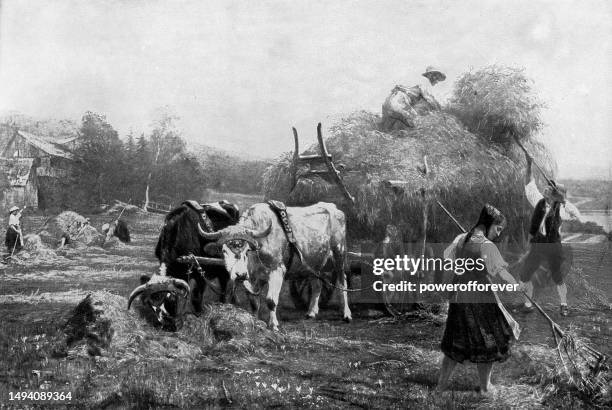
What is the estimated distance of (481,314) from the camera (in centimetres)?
482

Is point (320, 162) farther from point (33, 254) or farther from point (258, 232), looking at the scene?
point (33, 254)

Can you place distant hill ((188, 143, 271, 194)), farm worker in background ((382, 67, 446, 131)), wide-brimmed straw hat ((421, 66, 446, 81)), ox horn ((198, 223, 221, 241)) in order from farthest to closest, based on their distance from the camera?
1. distant hill ((188, 143, 271, 194))
2. wide-brimmed straw hat ((421, 66, 446, 81))
3. farm worker in background ((382, 67, 446, 131))
4. ox horn ((198, 223, 221, 241))

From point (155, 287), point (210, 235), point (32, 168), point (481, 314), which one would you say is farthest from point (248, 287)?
point (32, 168)

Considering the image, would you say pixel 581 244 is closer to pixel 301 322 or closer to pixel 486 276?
pixel 486 276

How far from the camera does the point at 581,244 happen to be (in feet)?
18.8

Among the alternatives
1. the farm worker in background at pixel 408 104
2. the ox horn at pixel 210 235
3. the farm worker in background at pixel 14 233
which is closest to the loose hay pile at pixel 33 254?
the farm worker in background at pixel 14 233

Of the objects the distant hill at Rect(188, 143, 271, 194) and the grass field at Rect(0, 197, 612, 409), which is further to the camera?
the distant hill at Rect(188, 143, 271, 194)

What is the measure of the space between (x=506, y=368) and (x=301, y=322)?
1957 mm

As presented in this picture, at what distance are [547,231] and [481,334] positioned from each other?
1519 mm

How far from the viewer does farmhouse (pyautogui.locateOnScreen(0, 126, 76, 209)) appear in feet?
20.9

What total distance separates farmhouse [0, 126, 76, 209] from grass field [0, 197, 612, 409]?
45.4 inches

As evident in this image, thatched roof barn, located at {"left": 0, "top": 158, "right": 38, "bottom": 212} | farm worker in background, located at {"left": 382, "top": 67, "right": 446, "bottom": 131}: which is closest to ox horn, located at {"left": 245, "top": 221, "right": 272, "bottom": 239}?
farm worker in background, located at {"left": 382, "top": 67, "right": 446, "bottom": 131}

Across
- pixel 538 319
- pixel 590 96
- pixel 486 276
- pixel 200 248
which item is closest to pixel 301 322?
pixel 200 248

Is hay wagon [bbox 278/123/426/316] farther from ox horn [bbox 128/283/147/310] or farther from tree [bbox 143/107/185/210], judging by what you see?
ox horn [bbox 128/283/147/310]
